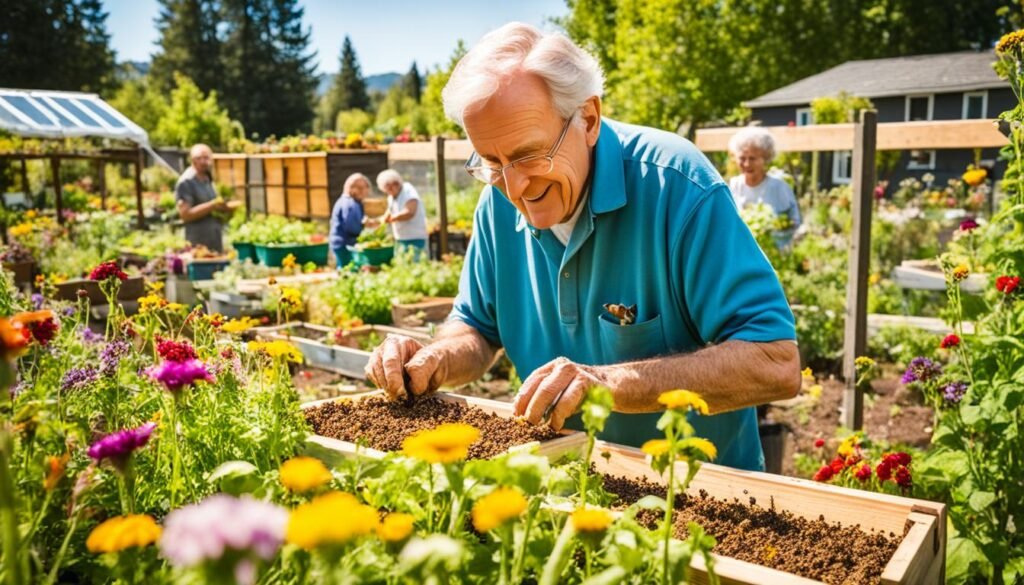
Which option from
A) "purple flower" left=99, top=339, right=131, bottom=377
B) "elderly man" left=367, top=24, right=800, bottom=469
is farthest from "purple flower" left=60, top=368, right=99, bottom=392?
"elderly man" left=367, top=24, right=800, bottom=469

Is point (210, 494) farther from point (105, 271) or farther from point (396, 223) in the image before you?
point (396, 223)

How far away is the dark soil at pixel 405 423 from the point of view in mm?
1714

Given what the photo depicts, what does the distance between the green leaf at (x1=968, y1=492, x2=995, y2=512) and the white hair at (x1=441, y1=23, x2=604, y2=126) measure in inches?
61.2

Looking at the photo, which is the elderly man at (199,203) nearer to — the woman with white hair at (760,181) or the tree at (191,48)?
the woman with white hair at (760,181)

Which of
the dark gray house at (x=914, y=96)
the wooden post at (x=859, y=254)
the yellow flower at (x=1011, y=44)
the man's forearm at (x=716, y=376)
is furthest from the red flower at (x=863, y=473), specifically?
the dark gray house at (x=914, y=96)

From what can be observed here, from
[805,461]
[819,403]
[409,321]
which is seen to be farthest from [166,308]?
[819,403]

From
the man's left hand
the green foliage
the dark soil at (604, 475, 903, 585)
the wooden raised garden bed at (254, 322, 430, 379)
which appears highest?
the green foliage

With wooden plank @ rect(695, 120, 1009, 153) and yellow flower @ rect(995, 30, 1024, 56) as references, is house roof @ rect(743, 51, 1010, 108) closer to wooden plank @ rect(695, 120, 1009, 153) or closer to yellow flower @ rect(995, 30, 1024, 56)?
wooden plank @ rect(695, 120, 1009, 153)

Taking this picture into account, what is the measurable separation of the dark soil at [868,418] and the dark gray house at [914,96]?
19.8 m

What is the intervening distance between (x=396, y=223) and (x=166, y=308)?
6642mm

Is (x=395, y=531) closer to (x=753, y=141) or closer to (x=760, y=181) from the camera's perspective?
(x=753, y=141)

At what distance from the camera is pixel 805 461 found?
4449 millimetres

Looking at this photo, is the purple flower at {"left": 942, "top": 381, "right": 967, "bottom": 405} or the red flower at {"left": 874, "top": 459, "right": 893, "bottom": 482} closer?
the red flower at {"left": 874, "top": 459, "right": 893, "bottom": 482}

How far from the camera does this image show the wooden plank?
4495 millimetres
